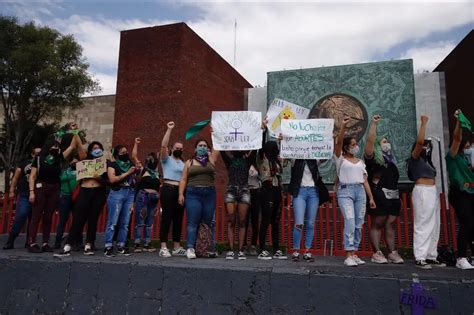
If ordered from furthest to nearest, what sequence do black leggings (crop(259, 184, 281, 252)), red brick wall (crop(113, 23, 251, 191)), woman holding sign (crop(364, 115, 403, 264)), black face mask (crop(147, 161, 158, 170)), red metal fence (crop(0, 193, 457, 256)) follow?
red brick wall (crop(113, 23, 251, 191)) < red metal fence (crop(0, 193, 457, 256)) < black face mask (crop(147, 161, 158, 170)) < black leggings (crop(259, 184, 281, 252)) < woman holding sign (crop(364, 115, 403, 264))

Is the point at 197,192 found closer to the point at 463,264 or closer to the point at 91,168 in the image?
the point at 91,168

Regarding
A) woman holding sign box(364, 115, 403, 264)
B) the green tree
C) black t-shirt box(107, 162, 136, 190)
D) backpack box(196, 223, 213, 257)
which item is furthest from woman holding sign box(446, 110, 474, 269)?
the green tree

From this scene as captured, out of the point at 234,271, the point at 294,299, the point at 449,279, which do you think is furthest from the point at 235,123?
the point at 449,279

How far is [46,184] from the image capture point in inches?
214

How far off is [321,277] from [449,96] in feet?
64.0

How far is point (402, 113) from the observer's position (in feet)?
54.9

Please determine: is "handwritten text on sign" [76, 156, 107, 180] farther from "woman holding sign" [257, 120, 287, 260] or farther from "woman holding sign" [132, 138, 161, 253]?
"woman holding sign" [257, 120, 287, 260]

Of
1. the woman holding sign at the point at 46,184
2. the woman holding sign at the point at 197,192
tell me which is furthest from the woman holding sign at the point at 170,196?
the woman holding sign at the point at 46,184

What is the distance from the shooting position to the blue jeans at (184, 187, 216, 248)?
16.4 ft

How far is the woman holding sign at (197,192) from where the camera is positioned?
16.4 ft

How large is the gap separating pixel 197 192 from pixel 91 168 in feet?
5.34

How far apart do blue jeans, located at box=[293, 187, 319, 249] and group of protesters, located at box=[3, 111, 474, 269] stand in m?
0.01

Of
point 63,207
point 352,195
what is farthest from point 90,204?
point 352,195

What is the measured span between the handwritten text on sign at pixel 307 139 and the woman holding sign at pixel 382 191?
588 mm
